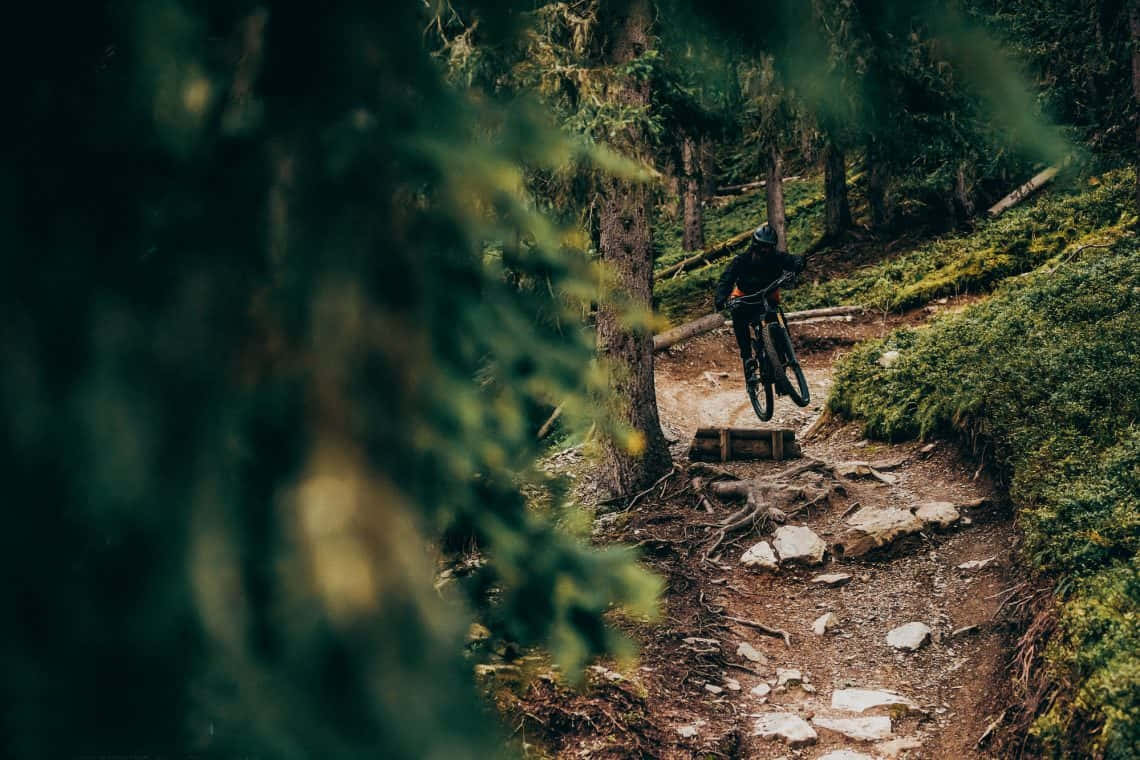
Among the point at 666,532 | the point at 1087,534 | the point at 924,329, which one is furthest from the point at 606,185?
the point at 924,329

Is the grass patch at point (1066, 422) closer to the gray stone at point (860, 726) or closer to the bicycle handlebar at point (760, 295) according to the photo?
the gray stone at point (860, 726)

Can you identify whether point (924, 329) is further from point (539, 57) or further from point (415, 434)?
point (415, 434)

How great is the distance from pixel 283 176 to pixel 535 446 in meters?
1.15

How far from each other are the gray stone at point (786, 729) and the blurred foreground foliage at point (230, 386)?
16.3 feet

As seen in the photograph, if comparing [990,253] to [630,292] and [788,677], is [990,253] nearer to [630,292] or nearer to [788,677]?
[630,292]

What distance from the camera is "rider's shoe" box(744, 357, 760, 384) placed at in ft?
33.3

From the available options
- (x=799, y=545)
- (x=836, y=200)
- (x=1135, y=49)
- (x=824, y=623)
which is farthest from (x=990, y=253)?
(x=824, y=623)

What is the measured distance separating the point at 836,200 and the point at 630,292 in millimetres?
15089

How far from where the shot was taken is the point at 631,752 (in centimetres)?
536

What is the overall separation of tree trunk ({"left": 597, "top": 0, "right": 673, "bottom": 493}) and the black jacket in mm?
832

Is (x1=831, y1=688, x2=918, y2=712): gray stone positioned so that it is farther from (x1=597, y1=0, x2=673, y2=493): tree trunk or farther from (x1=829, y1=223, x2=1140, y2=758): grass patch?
(x1=597, y1=0, x2=673, y2=493): tree trunk

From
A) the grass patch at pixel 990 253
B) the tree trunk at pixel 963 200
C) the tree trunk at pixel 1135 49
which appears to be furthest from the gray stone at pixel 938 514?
the tree trunk at pixel 963 200

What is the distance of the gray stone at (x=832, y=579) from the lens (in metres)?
7.71

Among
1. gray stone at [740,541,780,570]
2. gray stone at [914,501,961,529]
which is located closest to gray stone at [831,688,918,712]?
gray stone at [740,541,780,570]
